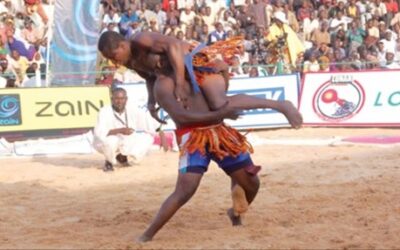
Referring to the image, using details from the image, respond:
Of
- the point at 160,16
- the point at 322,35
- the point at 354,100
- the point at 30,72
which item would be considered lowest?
the point at 354,100

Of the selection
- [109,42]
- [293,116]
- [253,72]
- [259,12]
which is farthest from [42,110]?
[293,116]

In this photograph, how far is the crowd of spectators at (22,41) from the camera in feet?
54.7

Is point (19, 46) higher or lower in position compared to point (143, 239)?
higher

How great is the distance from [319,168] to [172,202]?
14.4 ft

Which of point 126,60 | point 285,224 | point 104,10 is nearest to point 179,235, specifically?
point 285,224

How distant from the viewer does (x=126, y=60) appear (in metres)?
6.53

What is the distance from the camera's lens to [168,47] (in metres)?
6.44

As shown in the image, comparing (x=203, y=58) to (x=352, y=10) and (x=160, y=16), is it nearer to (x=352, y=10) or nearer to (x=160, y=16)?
(x=160, y=16)

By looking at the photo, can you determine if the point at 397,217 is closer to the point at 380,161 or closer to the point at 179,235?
the point at 179,235

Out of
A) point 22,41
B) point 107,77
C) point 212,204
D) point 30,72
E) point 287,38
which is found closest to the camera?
point 212,204

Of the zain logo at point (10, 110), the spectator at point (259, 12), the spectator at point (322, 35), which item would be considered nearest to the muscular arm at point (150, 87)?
the zain logo at point (10, 110)

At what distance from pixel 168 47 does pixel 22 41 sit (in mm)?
11883

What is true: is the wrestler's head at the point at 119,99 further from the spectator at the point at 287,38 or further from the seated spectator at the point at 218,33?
the spectator at the point at 287,38

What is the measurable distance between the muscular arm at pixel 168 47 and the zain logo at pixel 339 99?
32.7 feet
